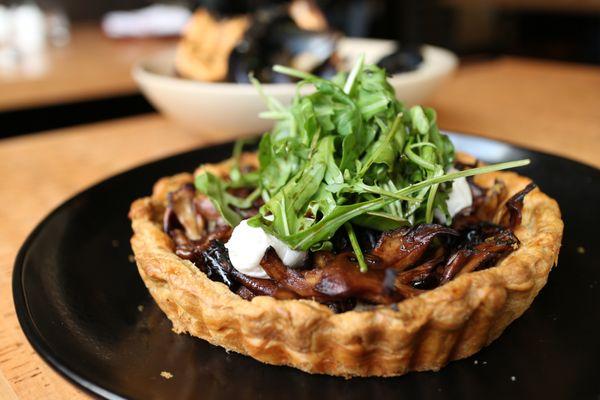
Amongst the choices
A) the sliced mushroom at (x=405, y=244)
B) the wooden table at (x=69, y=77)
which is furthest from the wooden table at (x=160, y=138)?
the wooden table at (x=69, y=77)

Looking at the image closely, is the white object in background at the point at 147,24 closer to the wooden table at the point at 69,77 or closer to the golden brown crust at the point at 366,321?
the wooden table at the point at 69,77

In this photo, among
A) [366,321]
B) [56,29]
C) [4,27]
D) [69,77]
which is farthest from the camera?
[56,29]

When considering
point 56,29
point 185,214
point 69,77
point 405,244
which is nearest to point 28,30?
point 56,29

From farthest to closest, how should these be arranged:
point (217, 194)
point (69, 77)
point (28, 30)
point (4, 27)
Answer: point (4, 27) < point (28, 30) < point (69, 77) < point (217, 194)

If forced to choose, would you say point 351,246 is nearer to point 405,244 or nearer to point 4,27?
point 405,244

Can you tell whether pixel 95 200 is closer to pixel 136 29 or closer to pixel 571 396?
pixel 571 396

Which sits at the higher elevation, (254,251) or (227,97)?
(254,251)
